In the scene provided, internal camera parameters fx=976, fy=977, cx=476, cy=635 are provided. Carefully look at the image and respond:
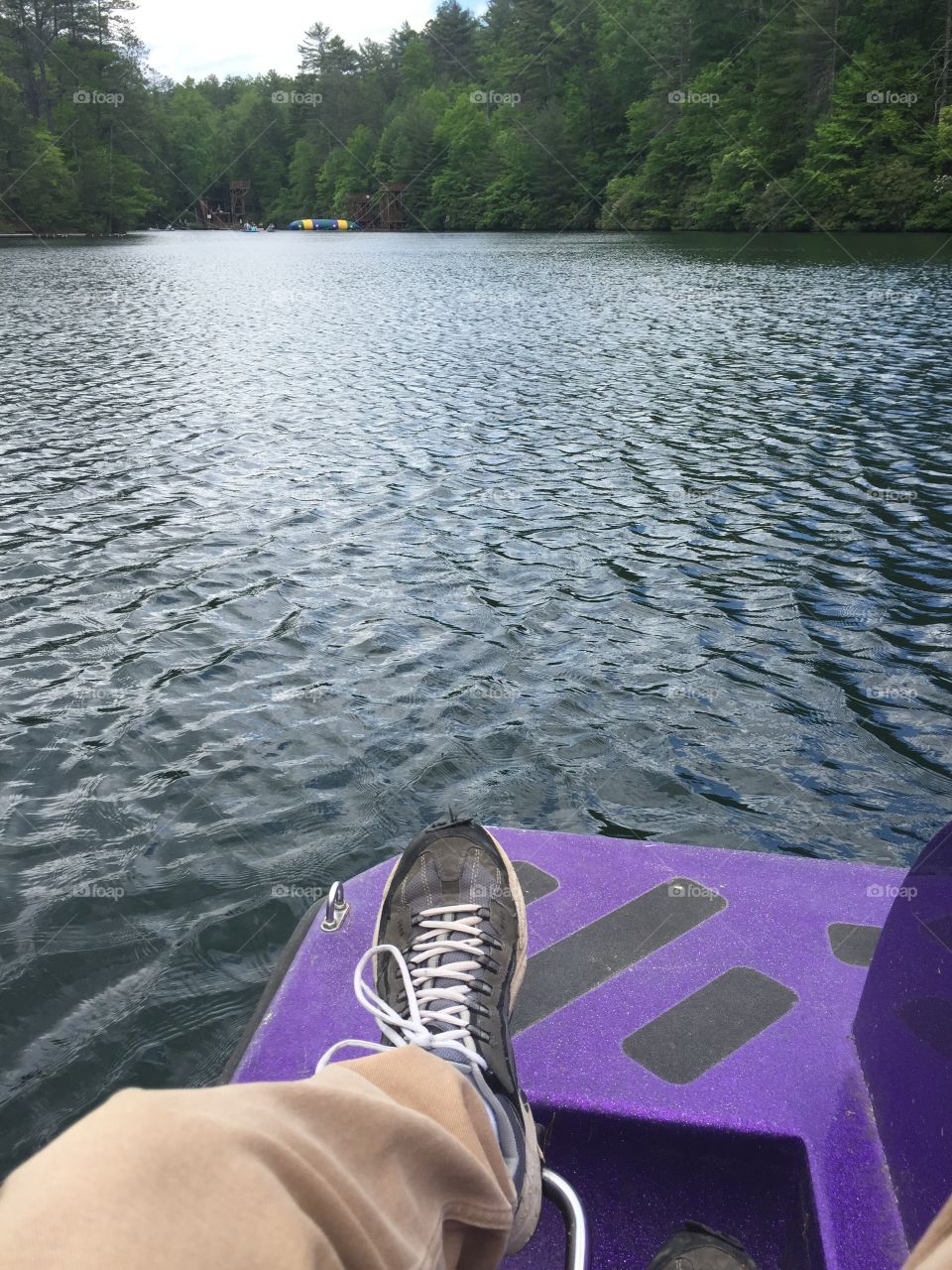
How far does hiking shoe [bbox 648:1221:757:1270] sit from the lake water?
192cm

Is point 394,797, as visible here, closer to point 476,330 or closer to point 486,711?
point 486,711

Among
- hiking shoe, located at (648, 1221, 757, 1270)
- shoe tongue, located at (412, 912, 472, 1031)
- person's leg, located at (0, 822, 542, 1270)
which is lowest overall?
hiking shoe, located at (648, 1221, 757, 1270)

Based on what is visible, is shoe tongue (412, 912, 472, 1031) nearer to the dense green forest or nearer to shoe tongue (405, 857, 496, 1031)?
shoe tongue (405, 857, 496, 1031)

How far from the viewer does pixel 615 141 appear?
7944 cm

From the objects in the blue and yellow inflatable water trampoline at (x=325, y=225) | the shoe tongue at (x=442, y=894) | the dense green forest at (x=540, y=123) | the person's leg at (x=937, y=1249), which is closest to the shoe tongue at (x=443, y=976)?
the shoe tongue at (x=442, y=894)

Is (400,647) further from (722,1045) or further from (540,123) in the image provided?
(540,123)

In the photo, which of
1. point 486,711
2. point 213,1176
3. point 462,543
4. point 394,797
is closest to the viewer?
point 213,1176

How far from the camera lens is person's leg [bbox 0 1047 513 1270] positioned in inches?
39.2

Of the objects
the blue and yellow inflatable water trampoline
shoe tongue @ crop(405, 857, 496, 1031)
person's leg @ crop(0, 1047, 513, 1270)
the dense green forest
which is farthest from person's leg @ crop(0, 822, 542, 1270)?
the blue and yellow inflatable water trampoline

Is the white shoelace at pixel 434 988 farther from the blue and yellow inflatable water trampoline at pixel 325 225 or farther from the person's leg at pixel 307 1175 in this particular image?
the blue and yellow inflatable water trampoline at pixel 325 225

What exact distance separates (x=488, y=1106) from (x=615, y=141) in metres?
88.5

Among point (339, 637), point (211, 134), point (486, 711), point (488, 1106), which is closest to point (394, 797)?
point (486, 711)

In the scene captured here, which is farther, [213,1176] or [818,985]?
[818,985]

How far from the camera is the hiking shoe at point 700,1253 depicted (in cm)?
192
